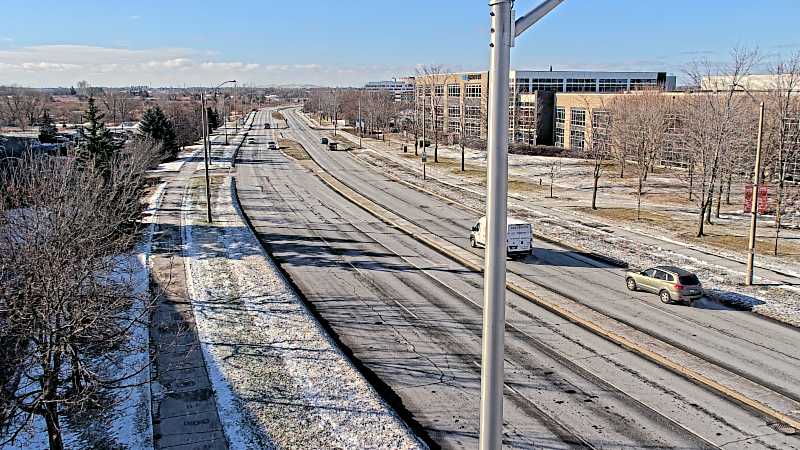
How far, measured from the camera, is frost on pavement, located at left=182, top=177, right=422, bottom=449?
14.0 m

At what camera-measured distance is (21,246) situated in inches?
528

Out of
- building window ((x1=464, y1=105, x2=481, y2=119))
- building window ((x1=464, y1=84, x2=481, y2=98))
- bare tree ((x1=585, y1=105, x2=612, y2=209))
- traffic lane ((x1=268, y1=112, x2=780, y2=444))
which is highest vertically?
building window ((x1=464, y1=84, x2=481, y2=98))

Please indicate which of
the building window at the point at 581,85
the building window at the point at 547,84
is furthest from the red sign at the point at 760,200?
the building window at the point at 581,85

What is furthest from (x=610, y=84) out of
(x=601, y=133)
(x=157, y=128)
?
(x=157, y=128)

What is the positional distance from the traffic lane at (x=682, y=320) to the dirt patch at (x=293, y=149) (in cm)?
4905

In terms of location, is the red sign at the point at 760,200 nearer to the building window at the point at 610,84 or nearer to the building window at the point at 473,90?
the building window at the point at 473,90

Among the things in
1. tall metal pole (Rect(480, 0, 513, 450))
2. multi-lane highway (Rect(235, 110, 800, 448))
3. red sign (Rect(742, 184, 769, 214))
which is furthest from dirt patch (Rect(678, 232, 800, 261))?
tall metal pole (Rect(480, 0, 513, 450))

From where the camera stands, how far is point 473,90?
3787 inches

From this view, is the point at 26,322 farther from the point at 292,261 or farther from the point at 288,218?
the point at 288,218

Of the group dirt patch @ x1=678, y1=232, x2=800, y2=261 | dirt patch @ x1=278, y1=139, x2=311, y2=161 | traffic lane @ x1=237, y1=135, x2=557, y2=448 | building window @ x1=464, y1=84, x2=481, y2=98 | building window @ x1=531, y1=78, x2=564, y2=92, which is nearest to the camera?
traffic lane @ x1=237, y1=135, x2=557, y2=448

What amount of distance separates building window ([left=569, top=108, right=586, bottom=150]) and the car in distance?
178 ft

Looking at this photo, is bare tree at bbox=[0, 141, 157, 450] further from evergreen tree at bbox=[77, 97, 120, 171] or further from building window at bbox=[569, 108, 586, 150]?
building window at bbox=[569, 108, 586, 150]

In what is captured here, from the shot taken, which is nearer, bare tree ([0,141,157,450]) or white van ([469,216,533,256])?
bare tree ([0,141,157,450])

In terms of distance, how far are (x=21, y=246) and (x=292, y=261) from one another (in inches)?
650
